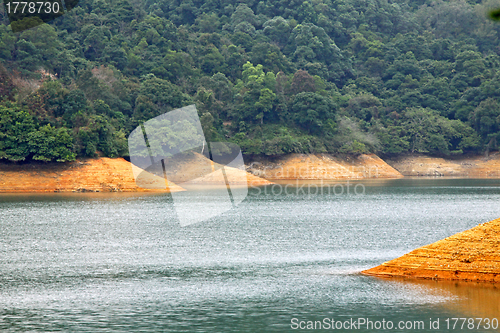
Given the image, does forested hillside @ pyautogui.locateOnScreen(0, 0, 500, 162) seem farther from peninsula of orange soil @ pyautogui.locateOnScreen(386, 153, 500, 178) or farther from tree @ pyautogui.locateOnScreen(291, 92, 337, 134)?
peninsula of orange soil @ pyautogui.locateOnScreen(386, 153, 500, 178)

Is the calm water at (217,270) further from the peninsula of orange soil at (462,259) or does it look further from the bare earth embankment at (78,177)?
the bare earth embankment at (78,177)

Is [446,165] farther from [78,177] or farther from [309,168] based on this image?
[78,177]

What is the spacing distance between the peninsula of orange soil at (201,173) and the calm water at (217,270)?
37066mm

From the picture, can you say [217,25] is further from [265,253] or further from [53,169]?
[265,253]

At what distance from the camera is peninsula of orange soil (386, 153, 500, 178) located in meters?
119

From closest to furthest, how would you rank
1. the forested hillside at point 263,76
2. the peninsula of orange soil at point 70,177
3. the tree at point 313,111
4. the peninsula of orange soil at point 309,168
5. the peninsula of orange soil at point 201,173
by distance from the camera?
the peninsula of orange soil at point 70,177
the forested hillside at point 263,76
the peninsula of orange soil at point 201,173
the peninsula of orange soil at point 309,168
the tree at point 313,111

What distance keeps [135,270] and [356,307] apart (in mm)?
12131

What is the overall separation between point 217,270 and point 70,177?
5357 cm

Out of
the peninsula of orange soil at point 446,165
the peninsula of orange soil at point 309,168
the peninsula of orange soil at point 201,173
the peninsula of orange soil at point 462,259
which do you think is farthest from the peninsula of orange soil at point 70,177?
the peninsula of orange soil at point 446,165

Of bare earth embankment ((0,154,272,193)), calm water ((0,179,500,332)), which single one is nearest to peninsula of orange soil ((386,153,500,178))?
bare earth embankment ((0,154,272,193))

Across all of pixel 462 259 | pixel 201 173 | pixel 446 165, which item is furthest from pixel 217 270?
pixel 446 165

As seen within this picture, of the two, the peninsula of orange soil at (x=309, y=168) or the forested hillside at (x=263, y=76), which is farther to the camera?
the peninsula of orange soil at (x=309, y=168)

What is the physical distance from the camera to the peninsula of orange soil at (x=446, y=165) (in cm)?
11931

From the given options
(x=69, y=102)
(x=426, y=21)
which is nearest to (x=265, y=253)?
(x=69, y=102)
